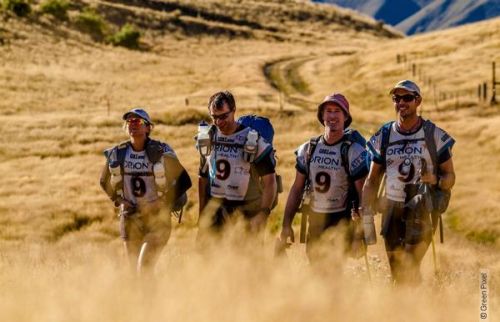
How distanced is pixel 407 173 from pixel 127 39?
70.3 meters

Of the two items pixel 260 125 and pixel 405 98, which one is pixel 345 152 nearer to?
pixel 405 98

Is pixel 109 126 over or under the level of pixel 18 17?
under

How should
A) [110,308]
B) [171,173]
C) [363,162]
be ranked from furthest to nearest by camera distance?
[171,173] → [363,162] → [110,308]

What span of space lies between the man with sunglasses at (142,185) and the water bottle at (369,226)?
2.14 metres

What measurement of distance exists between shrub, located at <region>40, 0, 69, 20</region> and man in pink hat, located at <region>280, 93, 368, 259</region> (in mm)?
73864

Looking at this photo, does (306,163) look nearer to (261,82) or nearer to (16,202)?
(16,202)

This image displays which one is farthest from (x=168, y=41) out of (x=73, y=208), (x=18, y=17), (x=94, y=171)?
(x=73, y=208)

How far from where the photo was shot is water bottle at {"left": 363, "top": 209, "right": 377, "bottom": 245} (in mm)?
5949

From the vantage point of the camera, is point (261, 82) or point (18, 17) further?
point (18, 17)

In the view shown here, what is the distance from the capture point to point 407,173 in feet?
19.7

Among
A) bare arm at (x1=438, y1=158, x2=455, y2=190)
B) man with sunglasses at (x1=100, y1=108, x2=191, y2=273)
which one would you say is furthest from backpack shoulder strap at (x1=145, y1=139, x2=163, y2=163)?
bare arm at (x1=438, y1=158, x2=455, y2=190)

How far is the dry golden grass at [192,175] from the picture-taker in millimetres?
5477

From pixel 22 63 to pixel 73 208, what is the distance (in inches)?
1507

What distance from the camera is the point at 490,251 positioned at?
1180 cm
